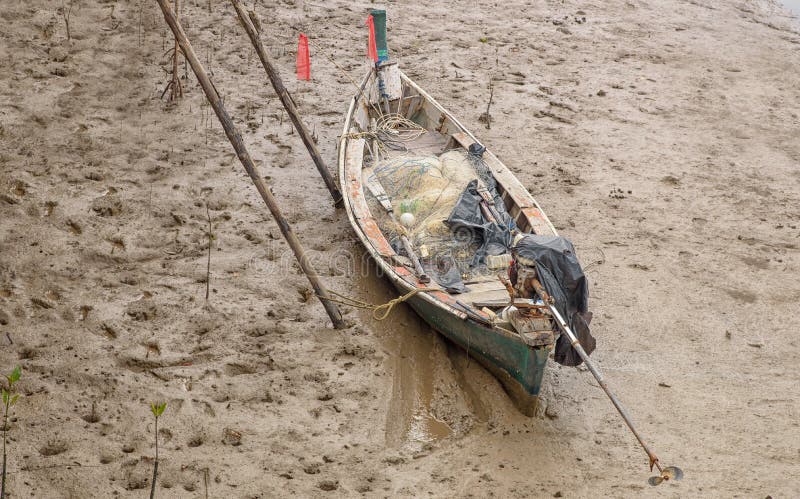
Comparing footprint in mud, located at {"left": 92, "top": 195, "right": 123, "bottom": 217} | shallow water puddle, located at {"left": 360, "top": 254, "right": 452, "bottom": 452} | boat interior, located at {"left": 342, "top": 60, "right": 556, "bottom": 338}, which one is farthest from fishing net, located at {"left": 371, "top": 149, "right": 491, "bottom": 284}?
footprint in mud, located at {"left": 92, "top": 195, "right": 123, "bottom": 217}

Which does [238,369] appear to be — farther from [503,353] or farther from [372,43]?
[372,43]

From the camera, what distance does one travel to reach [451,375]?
605cm

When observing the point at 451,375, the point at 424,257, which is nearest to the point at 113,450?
the point at 451,375

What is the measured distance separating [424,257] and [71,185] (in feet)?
12.2

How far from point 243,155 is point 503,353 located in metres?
2.52

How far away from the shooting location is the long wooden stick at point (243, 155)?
230 inches

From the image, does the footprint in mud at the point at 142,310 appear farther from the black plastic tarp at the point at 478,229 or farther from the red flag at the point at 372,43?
the red flag at the point at 372,43

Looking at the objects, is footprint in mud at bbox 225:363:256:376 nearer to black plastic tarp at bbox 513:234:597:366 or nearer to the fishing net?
the fishing net

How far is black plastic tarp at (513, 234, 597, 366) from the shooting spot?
5332mm

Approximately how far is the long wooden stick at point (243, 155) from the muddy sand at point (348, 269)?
1.09ft

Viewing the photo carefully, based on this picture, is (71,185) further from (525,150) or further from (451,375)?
(525,150)

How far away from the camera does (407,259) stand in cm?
654

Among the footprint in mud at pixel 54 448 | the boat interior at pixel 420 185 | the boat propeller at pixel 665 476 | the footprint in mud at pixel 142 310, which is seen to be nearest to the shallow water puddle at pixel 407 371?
the boat interior at pixel 420 185

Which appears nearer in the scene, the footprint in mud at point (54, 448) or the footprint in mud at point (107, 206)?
the footprint in mud at point (54, 448)
